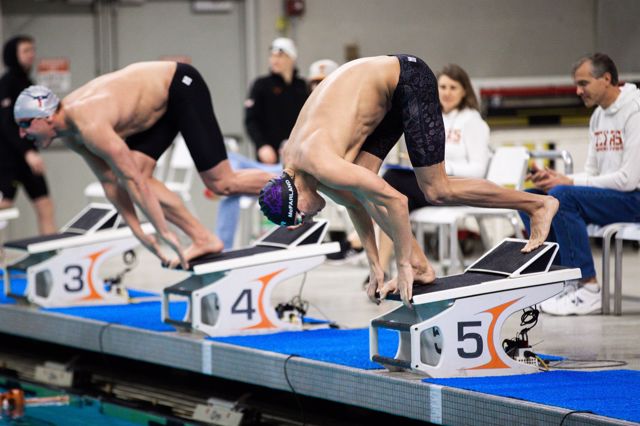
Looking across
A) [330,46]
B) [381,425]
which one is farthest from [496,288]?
[330,46]

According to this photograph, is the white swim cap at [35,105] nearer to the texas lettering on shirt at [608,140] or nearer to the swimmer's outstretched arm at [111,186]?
the swimmer's outstretched arm at [111,186]

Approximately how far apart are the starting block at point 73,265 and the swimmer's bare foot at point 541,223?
2.96 meters

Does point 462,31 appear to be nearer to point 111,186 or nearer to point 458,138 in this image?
point 458,138

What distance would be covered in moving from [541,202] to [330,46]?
23.9 ft

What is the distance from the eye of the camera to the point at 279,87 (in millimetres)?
9141

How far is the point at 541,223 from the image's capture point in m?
4.37

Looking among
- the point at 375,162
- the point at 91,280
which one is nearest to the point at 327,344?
the point at 375,162

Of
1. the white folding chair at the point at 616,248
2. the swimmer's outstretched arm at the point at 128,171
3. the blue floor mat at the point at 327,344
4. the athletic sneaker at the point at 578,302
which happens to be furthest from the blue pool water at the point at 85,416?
the white folding chair at the point at 616,248

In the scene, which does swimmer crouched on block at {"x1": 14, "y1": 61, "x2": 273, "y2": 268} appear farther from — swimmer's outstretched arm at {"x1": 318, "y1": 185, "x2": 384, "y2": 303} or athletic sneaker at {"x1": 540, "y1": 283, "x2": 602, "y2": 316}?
athletic sneaker at {"x1": 540, "y1": 283, "x2": 602, "y2": 316}

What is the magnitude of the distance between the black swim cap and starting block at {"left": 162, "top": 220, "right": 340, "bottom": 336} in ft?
4.54

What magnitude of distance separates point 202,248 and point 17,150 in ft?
12.2

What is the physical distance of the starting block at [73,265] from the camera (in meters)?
6.69

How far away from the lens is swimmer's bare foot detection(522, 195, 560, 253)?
4289 mm

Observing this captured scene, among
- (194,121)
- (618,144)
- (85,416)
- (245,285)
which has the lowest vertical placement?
(85,416)
